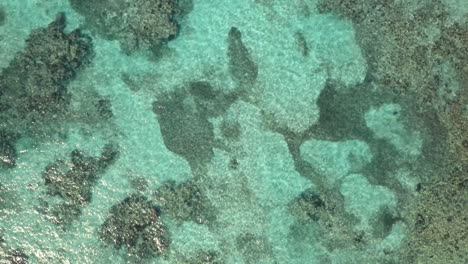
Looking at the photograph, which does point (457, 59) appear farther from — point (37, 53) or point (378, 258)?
point (37, 53)

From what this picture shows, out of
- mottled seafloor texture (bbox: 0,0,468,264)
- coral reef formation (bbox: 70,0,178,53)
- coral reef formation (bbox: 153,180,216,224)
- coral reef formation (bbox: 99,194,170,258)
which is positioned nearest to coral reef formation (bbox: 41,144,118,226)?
mottled seafloor texture (bbox: 0,0,468,264)

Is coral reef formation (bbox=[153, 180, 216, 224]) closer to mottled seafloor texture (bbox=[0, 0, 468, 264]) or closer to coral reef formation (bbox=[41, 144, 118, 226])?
mottled seafloor texture (bbox=[0, 0, 468, 264])

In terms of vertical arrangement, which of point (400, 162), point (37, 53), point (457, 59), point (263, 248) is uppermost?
point (457, 59)

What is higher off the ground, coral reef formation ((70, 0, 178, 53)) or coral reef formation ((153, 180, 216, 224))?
coral reef formation ((70, 0, 178, 53))

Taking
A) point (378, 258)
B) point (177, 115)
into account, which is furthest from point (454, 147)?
point (177, 115)

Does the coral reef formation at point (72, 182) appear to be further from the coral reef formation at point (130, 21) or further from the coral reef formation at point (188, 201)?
the coral reef formation at point (130, 21)

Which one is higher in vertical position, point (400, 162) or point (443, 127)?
point (443, 127)

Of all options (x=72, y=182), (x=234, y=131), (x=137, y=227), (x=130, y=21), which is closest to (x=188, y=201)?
(x=137, y=227)

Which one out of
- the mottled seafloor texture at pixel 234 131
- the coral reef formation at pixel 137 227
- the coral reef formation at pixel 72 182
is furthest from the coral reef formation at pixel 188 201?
the coral reef formation at pixel 72 182

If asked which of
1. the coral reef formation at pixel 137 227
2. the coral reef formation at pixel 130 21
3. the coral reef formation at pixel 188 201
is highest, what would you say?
the coral reef formation at pixel 130 21
